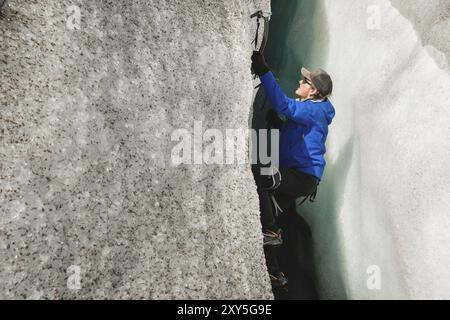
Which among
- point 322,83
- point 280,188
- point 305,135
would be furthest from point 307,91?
point 280,188

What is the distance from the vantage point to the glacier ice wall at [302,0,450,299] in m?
2.82

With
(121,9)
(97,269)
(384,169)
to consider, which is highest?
(121,9)

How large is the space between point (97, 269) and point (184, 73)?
3.73 ft

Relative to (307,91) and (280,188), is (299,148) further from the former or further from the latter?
(307,91)

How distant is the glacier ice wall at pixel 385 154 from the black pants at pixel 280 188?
65cm

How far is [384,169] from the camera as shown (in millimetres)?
3176

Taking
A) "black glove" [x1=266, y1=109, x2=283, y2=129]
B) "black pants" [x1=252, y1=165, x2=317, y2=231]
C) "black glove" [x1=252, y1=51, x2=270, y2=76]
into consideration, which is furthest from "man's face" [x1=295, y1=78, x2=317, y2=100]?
"black pants" [x1=252, y1=165, x2=317, y2=231]

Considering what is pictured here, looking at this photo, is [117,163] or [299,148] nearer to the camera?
[117,163]

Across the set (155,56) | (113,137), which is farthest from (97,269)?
(155,56)

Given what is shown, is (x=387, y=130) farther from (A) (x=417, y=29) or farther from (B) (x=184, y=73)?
(B) (x=184, y=73)

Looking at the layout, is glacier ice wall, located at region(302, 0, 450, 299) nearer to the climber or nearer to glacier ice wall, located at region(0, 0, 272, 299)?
the climber

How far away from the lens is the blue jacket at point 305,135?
275cm

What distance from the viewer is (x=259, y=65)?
2695 millimetres

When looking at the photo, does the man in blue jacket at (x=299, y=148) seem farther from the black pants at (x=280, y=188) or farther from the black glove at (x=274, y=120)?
the black glove at (x=274, y=120)
